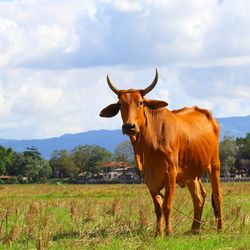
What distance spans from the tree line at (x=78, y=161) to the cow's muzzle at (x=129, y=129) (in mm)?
95595

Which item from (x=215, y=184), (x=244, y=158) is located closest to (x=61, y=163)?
(x=244, y=158)

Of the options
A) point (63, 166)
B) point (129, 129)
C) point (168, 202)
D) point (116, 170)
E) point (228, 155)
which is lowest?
point (168, 202)

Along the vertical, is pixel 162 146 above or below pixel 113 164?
below

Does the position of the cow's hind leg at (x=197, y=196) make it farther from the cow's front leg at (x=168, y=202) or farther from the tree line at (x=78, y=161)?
the tree line at (x=78, y=161)

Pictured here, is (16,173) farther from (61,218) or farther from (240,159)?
(61,218)

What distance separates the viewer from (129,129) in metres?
10.9

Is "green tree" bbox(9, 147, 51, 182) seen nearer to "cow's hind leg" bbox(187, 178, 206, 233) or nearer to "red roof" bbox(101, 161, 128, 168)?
"red roof" bbox(101, 161, 128, 168)

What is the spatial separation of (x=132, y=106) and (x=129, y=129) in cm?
49

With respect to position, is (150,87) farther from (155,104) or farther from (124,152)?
(124,152)

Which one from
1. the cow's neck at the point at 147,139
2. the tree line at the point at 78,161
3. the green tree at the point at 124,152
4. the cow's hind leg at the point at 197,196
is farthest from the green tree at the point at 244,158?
the cow's neck at the point at 147,139

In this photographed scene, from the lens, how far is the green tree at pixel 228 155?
105750 mm

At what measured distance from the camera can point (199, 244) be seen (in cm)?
1034

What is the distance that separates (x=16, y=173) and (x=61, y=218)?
385 feet

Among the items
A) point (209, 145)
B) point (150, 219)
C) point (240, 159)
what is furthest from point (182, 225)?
point (240, 159)
